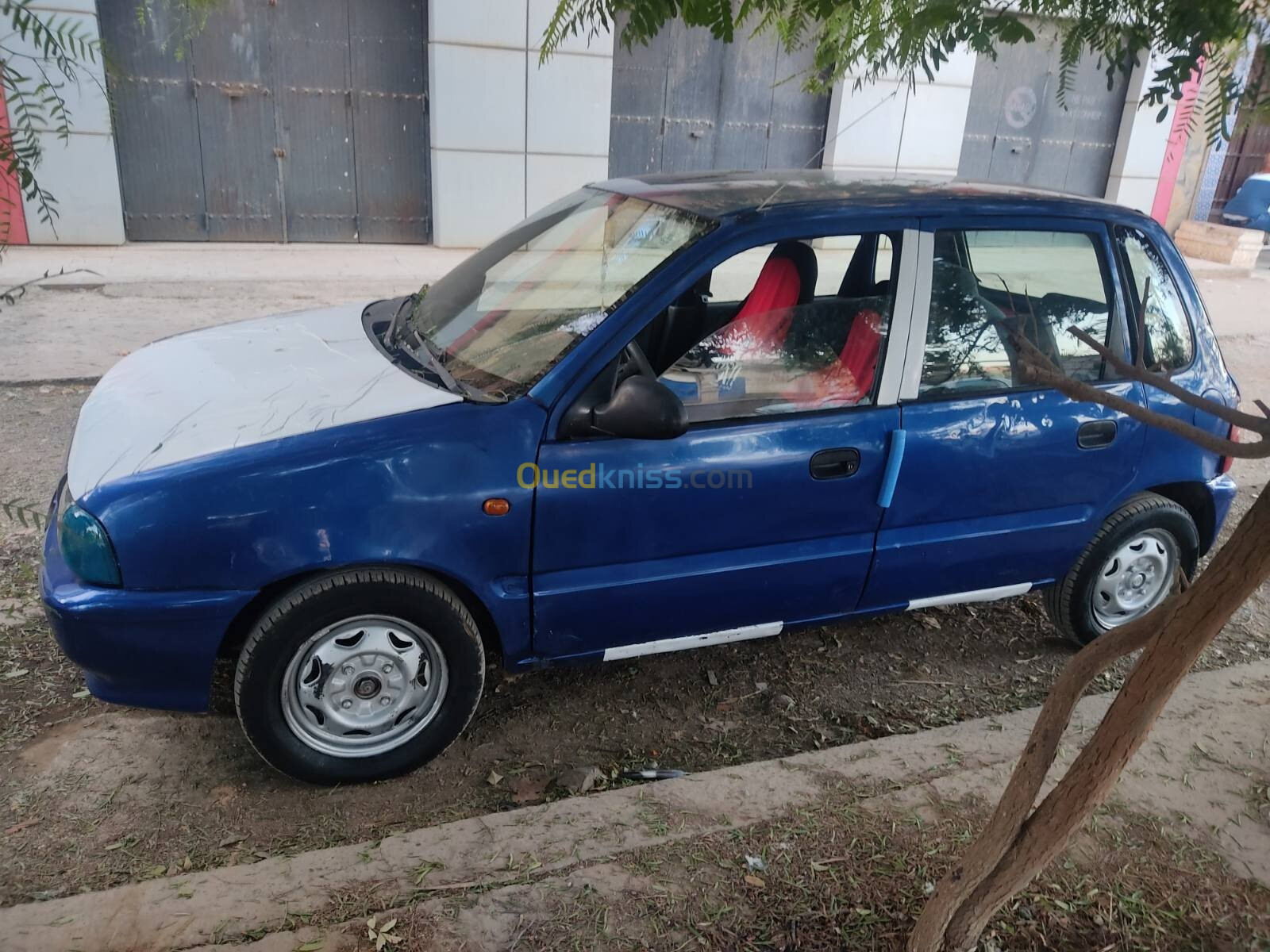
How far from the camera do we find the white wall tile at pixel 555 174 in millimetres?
11898

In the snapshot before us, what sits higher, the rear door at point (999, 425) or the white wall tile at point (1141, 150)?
the white wall tile at point (1141, 150)

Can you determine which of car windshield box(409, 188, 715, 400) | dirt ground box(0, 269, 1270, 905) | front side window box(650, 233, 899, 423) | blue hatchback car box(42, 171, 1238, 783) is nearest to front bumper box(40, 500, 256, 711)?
blue hatchback car box(42, 171, 1238, 783)

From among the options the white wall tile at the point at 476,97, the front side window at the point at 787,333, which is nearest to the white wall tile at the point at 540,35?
the white wall tile at the point at 476,97

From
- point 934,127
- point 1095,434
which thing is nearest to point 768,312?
point 1095,434

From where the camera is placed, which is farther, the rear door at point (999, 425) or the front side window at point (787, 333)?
the rear door at point (999, 425)

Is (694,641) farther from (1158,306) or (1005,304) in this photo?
(1158,306)

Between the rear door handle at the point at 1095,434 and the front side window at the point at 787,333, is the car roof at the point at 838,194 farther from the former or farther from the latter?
the rear door handle at the point at 1095,434

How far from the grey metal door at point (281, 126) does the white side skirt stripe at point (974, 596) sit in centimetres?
981

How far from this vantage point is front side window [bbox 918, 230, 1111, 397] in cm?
352

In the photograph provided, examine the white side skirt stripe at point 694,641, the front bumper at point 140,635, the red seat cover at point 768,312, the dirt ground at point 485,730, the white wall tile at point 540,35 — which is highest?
the white wall tile at point 540,35

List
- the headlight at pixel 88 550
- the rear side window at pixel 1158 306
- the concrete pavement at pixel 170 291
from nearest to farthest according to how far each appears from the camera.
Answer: the headlight at pixel 88 550, the rear side window at pixel 1158 306, the concrete pavement at pixel 170 291

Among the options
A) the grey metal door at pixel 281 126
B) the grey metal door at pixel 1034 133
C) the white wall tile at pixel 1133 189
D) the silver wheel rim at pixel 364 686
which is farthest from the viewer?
the white wall tile at pixel 1133 189

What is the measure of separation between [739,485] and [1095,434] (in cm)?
149

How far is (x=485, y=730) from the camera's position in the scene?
11.6 feet
